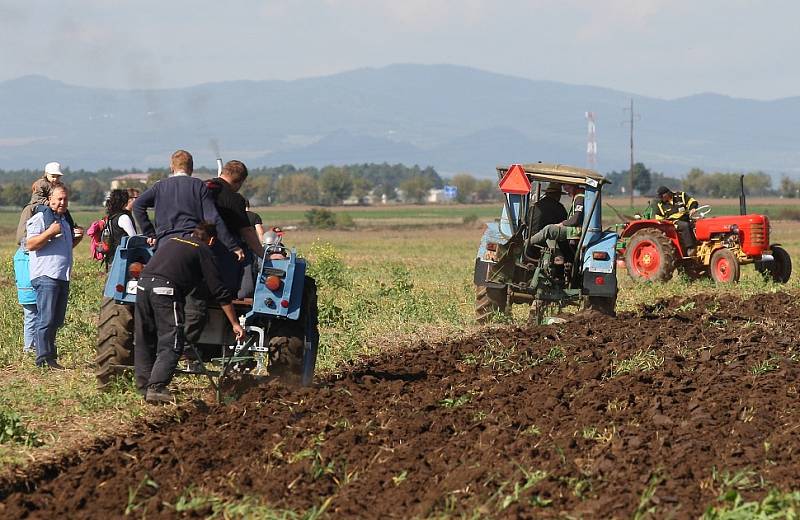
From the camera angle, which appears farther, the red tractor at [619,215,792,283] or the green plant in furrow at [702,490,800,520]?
the red tractor at [619,215,792,283]

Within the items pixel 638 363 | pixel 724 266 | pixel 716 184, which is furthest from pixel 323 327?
pixel 716 184

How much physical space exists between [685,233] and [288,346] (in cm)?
1176

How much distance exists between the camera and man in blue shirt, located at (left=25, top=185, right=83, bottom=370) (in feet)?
35.5

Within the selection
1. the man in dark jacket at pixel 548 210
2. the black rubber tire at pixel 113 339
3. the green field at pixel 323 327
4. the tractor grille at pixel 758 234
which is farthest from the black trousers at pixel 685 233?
the black rubber tire at pixel 113 339

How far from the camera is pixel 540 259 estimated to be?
557 inches

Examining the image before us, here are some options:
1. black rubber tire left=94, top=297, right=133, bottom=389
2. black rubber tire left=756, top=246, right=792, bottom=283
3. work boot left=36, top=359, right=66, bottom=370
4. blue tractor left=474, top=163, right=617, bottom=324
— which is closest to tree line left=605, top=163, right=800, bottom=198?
black rubber tire left=756, top=246, right=792, bottom=283

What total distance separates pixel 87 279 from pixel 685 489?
49.4ft

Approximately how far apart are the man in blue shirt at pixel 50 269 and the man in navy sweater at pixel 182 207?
6.88ft

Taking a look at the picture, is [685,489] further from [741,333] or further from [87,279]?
[87,279]

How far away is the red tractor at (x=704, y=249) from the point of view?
19487 millimetres

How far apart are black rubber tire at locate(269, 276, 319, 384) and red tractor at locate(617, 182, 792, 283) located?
36.4ft

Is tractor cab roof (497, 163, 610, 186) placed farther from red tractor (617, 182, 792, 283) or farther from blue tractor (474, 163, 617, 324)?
red tractor (617, 182, 792, 283)

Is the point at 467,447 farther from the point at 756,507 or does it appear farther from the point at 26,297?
→ the point at 26,297

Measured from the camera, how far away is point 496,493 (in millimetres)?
6164
